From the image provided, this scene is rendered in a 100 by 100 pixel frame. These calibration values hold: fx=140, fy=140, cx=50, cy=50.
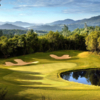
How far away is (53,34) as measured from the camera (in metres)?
77.9

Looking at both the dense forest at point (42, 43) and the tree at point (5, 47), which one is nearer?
the tree at point (5, 47)

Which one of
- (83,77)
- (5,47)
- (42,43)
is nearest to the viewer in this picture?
(83,77)

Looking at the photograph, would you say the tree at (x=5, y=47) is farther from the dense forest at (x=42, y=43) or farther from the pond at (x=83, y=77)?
the pond at (x=83, y=77)

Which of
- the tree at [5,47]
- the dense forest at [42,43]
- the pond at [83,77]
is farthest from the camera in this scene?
the dense forest at [42,43]

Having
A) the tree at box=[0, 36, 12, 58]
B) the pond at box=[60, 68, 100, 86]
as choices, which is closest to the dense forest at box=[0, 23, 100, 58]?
the tree at box=[0, 36, 12, 58]

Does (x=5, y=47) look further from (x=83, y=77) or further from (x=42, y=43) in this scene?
(x=83, y=77)

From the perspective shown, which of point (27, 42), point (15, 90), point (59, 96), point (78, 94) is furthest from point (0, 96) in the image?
point (27, 42)

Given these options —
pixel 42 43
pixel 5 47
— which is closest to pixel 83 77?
pixel 5 47

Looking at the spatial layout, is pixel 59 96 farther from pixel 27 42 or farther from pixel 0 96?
pixel 27 42

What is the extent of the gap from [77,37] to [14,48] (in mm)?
42109

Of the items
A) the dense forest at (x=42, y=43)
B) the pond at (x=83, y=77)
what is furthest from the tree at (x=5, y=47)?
the pond at (x=83, y=77)

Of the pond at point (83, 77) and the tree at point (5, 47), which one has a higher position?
the tree at point (5, 47)

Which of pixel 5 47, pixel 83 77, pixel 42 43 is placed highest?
pixel 42 43

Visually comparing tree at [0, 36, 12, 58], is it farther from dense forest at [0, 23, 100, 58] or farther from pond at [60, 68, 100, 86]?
pond at [60, 68, 100, 86]
